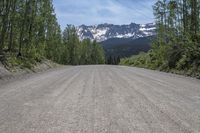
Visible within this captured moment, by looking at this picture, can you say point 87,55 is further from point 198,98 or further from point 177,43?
point 198,98

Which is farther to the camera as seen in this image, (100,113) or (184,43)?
(184,43)

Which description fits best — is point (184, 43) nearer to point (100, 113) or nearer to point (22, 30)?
point (22, 30)

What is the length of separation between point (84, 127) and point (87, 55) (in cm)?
11428

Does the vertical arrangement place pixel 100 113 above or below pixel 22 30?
below

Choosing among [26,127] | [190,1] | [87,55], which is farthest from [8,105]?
[87,55]

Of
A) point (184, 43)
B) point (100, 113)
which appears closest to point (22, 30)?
point (184, 43)

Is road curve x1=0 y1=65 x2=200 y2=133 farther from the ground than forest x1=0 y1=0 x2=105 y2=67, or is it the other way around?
forest x1=0 y1=0 x2=105 y2=67

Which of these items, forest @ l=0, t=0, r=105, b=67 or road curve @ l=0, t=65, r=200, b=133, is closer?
road curve @ l=0, t=65, r=200, b=133

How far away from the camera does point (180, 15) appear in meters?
37.8

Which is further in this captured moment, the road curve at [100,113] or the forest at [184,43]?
the forest at [184,43]

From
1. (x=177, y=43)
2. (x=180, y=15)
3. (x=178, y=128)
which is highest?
(x=180, y=15)

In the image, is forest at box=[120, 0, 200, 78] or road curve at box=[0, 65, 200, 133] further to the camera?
forest at box=[120, 0, 200, 78]

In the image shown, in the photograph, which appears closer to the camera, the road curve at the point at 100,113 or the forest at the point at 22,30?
the road curve at the point at 100,113

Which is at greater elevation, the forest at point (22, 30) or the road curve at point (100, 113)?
the forest at point (22, 30)
